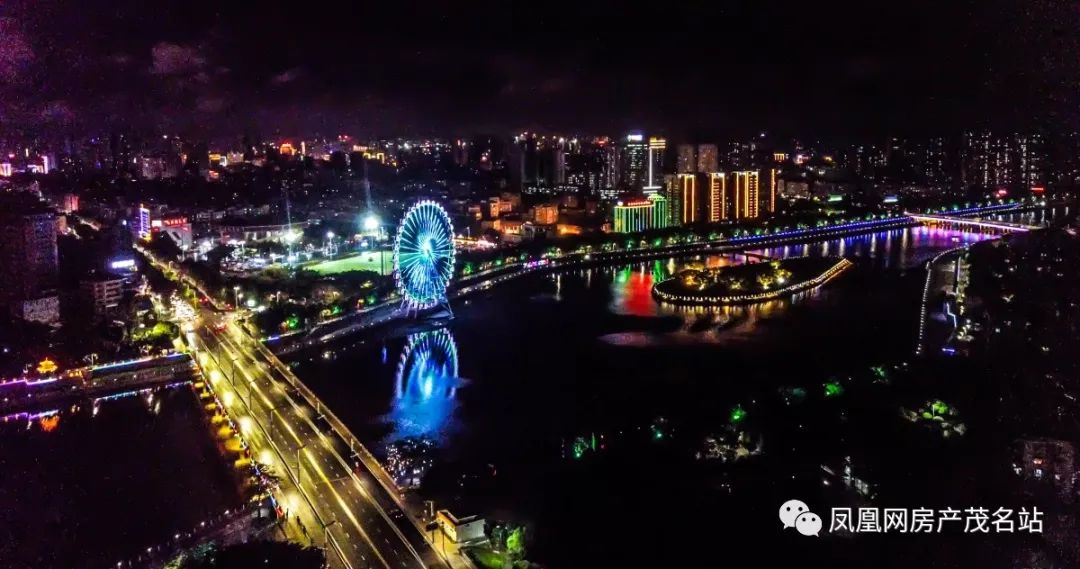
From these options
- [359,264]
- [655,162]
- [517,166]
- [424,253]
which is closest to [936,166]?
[655,162]

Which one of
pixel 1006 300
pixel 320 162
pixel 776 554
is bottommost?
pixel 776 554

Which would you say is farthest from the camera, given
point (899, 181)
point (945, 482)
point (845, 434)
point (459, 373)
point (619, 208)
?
point (899, 181)

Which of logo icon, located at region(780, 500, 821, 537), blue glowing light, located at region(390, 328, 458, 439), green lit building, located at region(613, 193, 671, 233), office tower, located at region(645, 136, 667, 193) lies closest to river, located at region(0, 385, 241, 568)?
blue glowing light, located at region(390, 328, 458, 439)

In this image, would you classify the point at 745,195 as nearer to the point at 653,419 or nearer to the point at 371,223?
the point at 371,223

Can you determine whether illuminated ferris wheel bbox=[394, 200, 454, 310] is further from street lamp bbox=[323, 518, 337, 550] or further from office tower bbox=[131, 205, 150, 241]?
office tower bbox=[131, 205, 150, 241]

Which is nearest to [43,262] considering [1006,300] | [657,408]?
[657,408]

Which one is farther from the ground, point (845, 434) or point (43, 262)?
point (43, 262)

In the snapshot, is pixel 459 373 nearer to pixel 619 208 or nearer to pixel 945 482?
pixel 945 482
